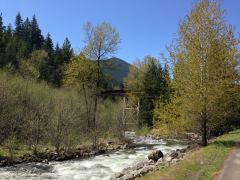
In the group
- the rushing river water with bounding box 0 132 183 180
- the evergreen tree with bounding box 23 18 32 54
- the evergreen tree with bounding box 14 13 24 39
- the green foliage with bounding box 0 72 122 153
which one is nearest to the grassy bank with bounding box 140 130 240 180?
the rushing river water with bounding box 0 132 183 180

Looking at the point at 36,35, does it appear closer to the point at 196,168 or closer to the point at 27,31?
the point at 27,31

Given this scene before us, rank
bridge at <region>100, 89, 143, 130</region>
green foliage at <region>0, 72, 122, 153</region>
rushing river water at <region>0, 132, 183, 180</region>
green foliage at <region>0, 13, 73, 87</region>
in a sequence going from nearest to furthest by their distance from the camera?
rushing river water at <region>0, 132, 183, 180</region> → green foliage at <region>0, 72, 122, 153</region> → bridge at <region>100, 89, 143, 130</region> → green foliage at <region>0, 13, 73, 87</region>

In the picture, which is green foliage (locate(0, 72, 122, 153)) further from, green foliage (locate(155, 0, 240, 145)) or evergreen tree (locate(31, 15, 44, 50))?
evergreen tree (locate(31, 15, 44, 50))

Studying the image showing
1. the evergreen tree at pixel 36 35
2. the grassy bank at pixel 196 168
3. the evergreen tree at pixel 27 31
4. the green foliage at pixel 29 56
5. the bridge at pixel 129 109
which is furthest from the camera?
A: the evergreen tree at pixel 36 35

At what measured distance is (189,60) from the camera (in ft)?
57.1

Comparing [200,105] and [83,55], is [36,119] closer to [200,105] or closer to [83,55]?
[83,55]

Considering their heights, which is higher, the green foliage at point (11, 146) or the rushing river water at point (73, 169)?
the green foliage at point (11, 146)

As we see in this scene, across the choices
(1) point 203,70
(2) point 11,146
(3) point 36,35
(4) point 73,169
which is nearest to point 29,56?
(3) point 36,35

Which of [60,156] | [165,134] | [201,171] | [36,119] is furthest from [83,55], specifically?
[201,171]

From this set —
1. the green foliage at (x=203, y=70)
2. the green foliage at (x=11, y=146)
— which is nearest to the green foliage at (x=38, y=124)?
the green foliage at (x=11, y=146)

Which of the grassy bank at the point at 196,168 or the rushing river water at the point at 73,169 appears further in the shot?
the rushing river water at the point at 73,169

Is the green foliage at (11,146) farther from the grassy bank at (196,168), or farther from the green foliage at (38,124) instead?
the grassy bank at (196,168)

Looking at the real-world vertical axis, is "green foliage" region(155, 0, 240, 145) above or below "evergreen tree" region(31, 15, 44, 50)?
below

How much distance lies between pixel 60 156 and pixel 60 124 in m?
3.14
